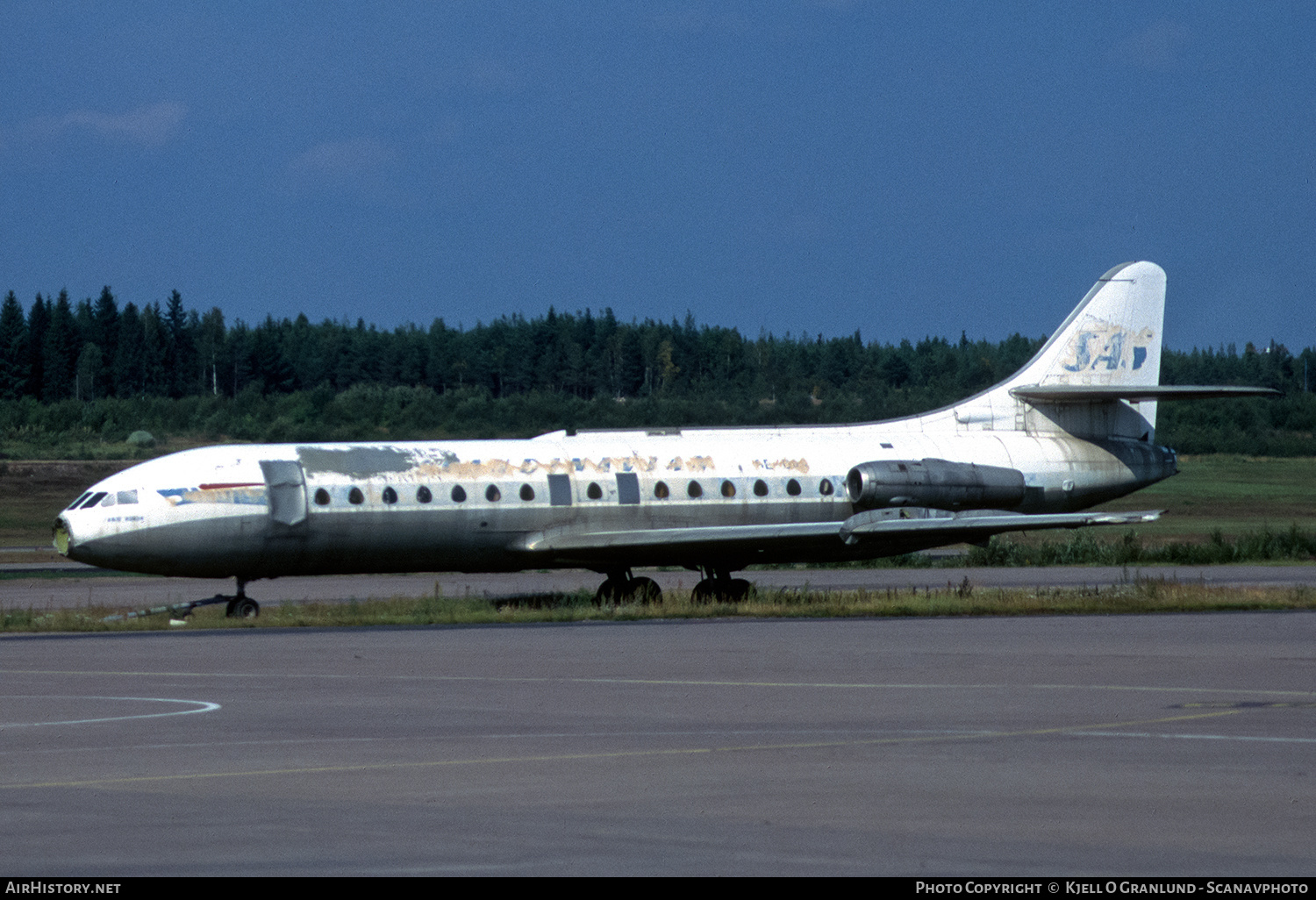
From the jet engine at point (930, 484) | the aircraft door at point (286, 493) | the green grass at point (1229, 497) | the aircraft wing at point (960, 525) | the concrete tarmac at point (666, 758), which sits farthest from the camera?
the green grass at point (1229, 497)

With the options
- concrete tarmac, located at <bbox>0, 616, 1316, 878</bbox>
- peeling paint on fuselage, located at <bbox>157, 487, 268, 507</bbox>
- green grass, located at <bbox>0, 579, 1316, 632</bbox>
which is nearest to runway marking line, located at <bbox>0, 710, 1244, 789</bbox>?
concrete tarmac, located at <bbox>0, 616, 1316, 878</bbox>

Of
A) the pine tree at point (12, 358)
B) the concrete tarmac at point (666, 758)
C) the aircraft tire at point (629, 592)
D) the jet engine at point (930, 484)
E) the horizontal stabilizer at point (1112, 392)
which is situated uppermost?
the pine tree at point (12, 358)

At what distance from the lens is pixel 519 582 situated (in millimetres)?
43344

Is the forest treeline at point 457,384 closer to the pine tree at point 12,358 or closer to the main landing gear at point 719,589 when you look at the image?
the pine tree at point 12,358

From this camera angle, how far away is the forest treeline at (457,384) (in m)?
119

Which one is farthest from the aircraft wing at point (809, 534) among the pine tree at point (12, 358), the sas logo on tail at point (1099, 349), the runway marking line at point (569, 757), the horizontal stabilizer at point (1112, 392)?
the pine tree at point (12, 358)

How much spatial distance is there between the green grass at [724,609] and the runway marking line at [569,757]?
1441 cm

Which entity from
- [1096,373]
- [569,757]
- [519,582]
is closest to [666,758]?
[569,757]

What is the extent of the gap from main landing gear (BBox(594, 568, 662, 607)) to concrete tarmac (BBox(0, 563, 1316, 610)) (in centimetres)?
172

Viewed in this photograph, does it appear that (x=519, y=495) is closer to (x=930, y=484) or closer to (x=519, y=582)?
(x=930, y=484)

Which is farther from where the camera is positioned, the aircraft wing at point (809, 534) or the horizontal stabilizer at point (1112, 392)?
the horizontal stabilizer at point (1112, 392)

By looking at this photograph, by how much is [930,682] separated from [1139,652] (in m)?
4.84

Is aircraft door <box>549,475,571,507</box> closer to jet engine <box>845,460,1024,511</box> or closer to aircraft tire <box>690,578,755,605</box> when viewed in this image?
aircraft tire <box>690,578,755,605</box>
